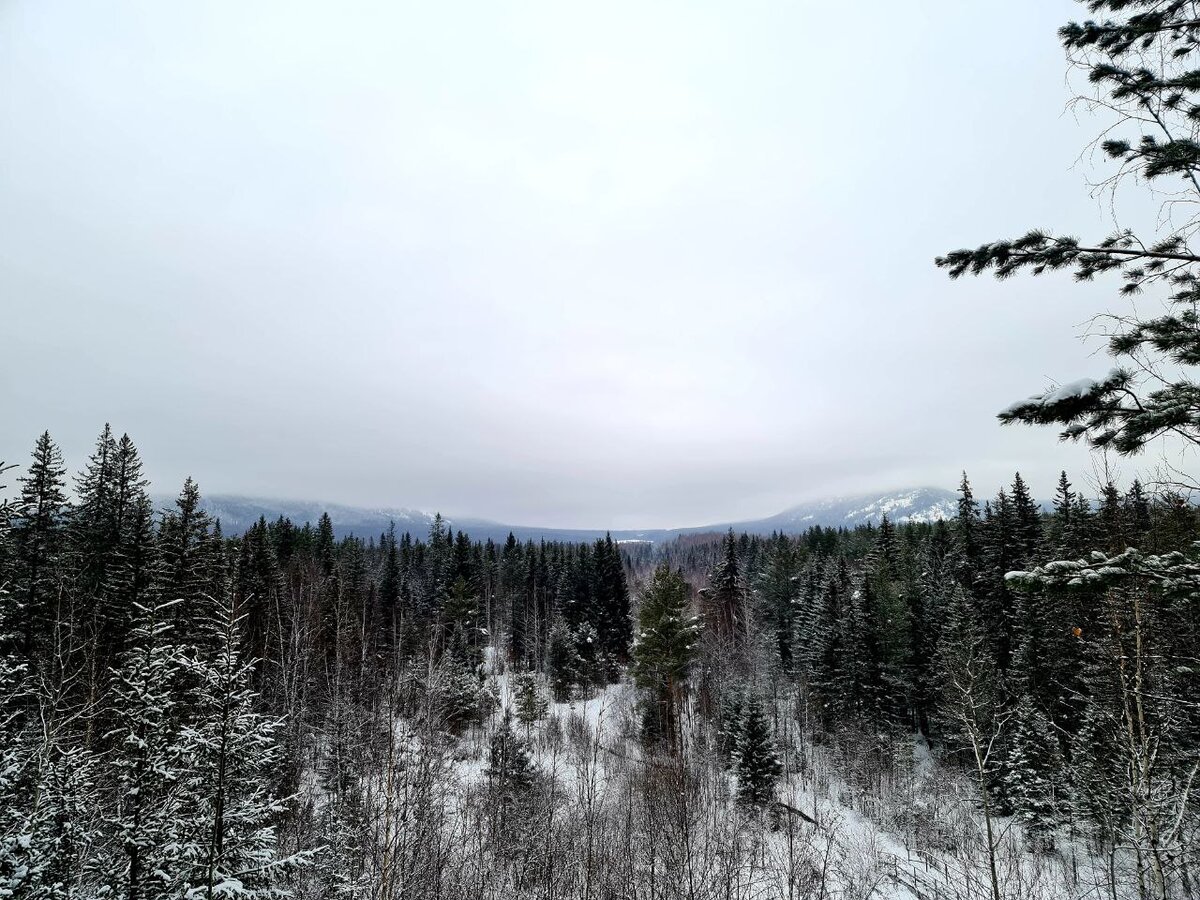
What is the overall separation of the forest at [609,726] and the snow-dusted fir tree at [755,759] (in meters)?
0.15

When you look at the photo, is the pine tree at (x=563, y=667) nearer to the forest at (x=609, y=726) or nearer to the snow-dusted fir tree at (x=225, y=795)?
the forest at (x=609, y=726)

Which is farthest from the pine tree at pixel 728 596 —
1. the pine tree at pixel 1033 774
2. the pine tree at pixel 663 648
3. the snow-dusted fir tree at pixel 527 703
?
the pine tree at pixel 1033 774

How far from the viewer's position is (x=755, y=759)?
2450cm

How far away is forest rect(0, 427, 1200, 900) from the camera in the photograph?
23.1 feet

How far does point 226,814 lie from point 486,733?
27724mm

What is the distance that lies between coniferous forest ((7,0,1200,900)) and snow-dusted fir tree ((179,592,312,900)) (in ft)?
Result: 0.16

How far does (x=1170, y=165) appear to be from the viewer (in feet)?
16.3

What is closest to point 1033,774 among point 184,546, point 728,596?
point 728,596

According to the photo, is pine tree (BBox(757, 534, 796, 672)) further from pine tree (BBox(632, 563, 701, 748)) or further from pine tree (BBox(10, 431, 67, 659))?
pine tree (BBox(10, 431, 67, 659))

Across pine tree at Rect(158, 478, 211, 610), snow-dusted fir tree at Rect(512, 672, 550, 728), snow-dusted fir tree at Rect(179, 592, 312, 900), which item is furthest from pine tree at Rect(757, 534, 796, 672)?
snow-dusted fir tree at Rect(179, 592, 312, 900)

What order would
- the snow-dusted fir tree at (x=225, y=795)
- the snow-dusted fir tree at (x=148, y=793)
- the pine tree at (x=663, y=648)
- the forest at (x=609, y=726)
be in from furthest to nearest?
the pine tree at (x=663, y=648) < the forest at (x=609, y=726) < the snow-dusted fir tree at (x=225, y=795) < the snow-dusted fir tree at (x=148, y=793)

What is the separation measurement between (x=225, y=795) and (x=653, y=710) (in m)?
28.0

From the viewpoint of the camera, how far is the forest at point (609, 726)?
704 centimetres

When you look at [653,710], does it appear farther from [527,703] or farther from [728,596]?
[728,596]
